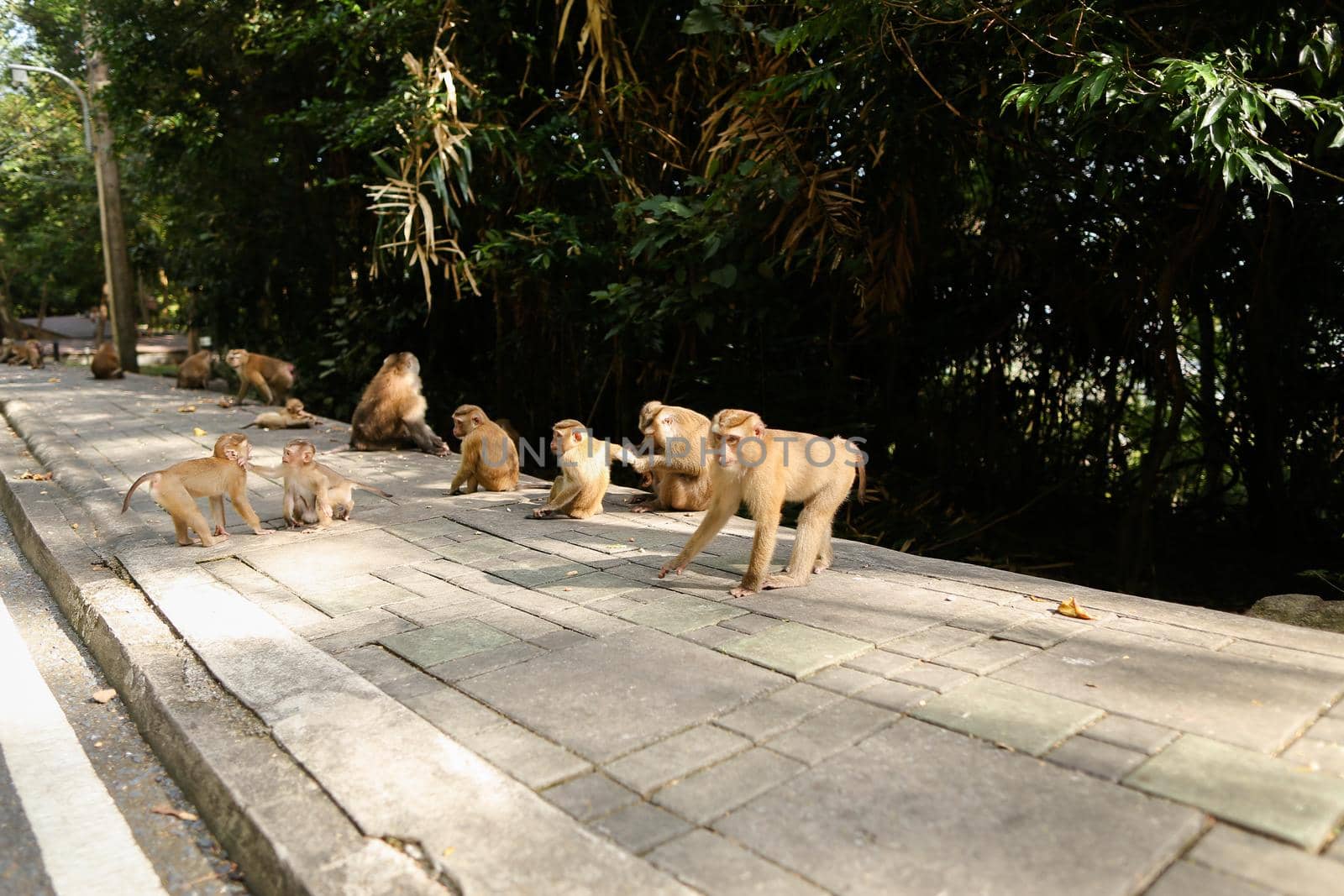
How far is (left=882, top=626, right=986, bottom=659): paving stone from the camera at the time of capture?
10.7 feet

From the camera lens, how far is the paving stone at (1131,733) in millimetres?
2518

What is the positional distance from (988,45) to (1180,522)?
4423mm

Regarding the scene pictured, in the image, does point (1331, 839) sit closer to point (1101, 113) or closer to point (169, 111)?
point (1101, 113)

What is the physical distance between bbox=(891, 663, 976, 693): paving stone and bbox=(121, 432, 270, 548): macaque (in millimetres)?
3673

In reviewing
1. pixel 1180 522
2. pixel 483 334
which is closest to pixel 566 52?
pixel 483 334

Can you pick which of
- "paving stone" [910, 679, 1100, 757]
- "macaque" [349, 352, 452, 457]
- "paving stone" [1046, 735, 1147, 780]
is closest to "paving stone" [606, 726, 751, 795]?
"paving stone" [910, 679, 1100, 757]

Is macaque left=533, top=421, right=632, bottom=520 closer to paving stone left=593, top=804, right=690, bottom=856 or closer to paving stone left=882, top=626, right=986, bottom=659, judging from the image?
paving stone left=882, top=626, right=986, bottom=659

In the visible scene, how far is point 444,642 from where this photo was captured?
3.50m

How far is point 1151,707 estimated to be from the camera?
2748mm

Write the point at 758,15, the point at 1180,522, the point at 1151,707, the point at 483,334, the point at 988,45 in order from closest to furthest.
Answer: the point at 1151,707 < the point at 988,45 < the point at 758,15 < the point at 1180,522 < the point at 483,334

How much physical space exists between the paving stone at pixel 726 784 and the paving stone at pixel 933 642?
922 millimetres

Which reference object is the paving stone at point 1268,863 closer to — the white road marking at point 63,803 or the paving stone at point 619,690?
the paving stone at point 619,690

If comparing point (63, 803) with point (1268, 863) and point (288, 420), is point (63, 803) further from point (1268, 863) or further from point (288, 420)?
point (288, 420)

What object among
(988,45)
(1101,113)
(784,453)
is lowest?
(784,453)
